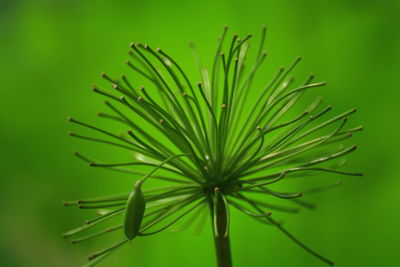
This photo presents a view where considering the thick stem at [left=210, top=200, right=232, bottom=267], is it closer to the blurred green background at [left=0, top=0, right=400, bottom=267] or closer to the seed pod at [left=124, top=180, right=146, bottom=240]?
the seed pod at [left=124, top=180, right=146, bottom=240]

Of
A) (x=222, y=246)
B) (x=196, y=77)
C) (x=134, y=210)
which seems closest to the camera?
(x=134, y=210)

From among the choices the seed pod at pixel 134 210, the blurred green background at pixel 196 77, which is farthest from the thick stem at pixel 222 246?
the blurred green background at pixel 196 77

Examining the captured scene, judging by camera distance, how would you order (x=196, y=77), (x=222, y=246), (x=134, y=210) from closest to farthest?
(x=134, y=210) < (x=222, y=246) < (x=196, y=77)

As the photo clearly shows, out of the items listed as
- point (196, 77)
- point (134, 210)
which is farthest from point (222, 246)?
Answer: point (196, 77)

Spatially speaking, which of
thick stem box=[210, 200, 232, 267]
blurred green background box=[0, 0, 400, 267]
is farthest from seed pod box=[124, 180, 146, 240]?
blurred green background box=[0, 0, 400, 267]

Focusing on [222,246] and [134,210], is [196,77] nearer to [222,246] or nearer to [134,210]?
[222,246]
